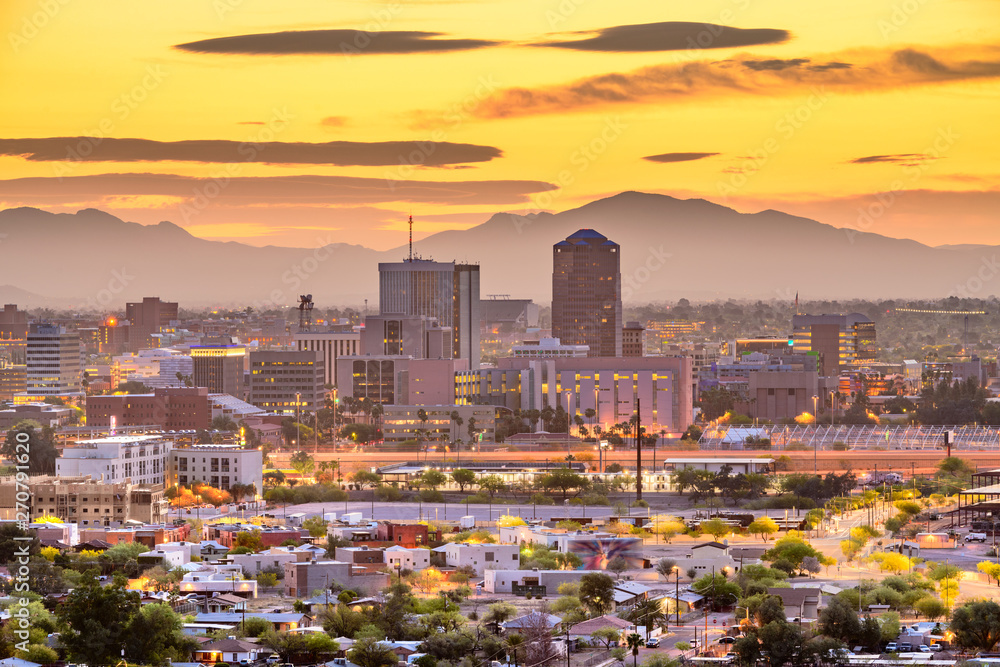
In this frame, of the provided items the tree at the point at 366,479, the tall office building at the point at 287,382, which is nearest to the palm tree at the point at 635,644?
the tree at the point at 366,479

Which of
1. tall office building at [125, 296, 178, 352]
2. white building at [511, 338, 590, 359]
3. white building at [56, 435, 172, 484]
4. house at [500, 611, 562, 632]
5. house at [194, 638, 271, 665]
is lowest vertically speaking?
house at [194, 638, 271, 665]

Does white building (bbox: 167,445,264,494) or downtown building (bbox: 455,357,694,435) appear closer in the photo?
white building (bbox: 167,445,264,494)

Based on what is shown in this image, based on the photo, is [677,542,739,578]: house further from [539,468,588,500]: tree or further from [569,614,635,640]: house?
[539,468,588,500]: tree

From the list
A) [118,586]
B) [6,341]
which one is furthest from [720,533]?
[6,341]

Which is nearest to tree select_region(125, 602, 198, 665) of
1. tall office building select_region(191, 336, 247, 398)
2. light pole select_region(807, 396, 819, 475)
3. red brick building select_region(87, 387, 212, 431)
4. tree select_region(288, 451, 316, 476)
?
tree select_region(288, 451, 316, 476)

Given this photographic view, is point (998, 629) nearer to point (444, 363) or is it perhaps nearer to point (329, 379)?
point (444, 363)
